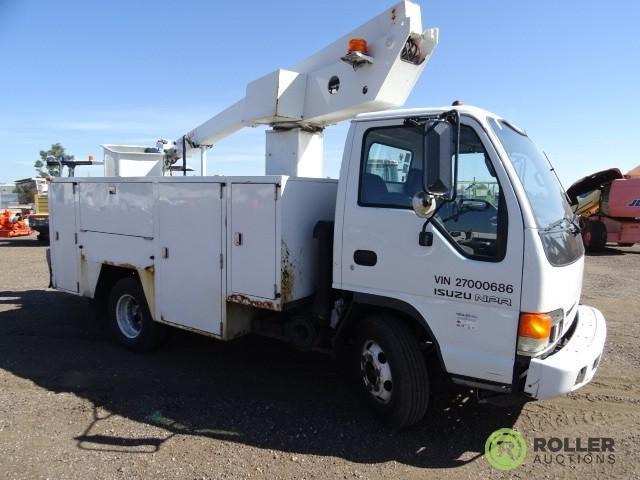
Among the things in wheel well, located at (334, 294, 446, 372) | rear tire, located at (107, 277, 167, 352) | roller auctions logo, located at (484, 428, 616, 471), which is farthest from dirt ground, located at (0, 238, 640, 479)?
wheel well, located at (334, 294, 446, 372)

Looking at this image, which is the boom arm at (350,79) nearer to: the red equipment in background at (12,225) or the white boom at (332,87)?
the white boom at (332,87)

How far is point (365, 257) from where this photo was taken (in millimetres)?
3809

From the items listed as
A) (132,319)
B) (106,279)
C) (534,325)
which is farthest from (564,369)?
(106,279)

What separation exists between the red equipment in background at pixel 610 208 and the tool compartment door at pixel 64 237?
14.2 meters

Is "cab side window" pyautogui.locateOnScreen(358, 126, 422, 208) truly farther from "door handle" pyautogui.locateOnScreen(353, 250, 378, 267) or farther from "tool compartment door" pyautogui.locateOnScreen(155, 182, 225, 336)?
"tool compartment door" pyautogui.locateOnScreen(155, 182, 225, 336)

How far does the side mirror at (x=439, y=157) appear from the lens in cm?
312

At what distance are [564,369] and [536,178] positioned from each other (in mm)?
1427

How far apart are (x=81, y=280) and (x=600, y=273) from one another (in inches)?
446

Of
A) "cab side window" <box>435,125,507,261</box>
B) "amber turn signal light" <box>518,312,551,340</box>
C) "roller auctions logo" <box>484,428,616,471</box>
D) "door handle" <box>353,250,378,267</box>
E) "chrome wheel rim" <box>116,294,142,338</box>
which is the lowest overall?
"roller auctions logo" <box>484,428,616,471</box>

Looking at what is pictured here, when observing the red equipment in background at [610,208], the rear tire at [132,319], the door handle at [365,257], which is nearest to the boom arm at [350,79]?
the door handle at [365,257]

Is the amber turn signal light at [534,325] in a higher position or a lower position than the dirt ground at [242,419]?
higher

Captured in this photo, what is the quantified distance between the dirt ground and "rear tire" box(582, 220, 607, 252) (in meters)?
11.1

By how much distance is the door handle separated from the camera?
376 centimetres

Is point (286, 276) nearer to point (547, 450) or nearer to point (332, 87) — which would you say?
point (332, 87)
